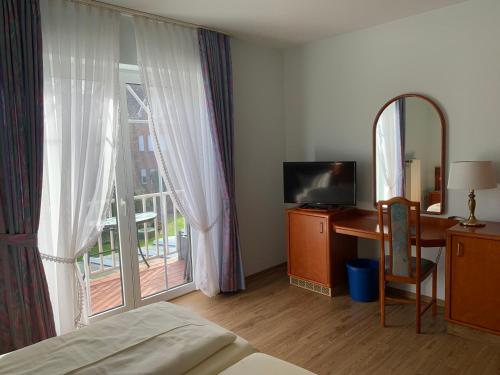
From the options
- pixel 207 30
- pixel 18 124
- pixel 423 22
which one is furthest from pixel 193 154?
pixel 423 22

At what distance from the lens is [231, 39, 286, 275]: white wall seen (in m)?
3.85

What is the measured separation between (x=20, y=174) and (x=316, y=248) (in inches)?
98.7

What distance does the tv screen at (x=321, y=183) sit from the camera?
3506 millimetres

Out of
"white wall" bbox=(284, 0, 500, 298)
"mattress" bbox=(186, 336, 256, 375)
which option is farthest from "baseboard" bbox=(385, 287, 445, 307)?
"mattress" bbox=(186, 336, 256, 375)

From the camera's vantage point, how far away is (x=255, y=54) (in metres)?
3.94

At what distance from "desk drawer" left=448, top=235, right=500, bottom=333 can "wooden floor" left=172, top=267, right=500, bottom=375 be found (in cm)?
19

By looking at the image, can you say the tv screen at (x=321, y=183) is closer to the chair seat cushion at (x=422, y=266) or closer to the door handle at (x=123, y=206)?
the chair seat cushion at (x=422, y=266)

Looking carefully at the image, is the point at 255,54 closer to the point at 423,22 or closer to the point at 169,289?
the point at 423,22

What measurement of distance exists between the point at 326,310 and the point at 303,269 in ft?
1.77

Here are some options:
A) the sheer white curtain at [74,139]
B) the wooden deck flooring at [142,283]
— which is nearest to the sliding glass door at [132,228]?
the wooden deck flooring at [142,283]

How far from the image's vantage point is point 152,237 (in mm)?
3434

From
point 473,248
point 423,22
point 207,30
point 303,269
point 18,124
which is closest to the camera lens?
point 18,124

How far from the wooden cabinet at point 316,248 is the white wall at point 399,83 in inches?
14.0

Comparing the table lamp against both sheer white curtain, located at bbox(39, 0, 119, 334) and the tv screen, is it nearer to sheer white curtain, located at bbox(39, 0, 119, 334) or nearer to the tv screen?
the tv screen
